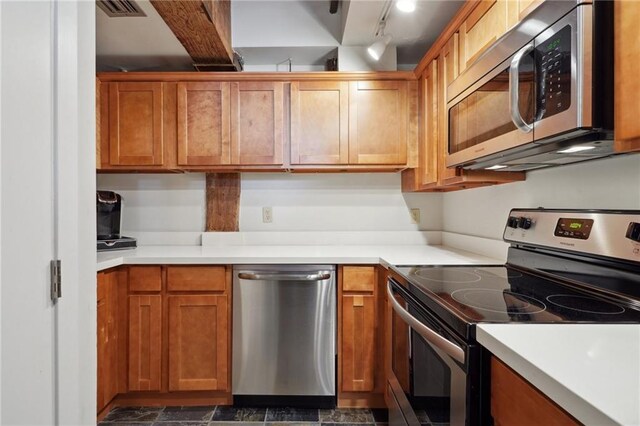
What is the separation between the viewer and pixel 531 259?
142cm

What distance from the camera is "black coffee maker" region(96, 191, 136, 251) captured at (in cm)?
222

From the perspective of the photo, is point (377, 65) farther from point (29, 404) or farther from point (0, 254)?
point (29, 404)

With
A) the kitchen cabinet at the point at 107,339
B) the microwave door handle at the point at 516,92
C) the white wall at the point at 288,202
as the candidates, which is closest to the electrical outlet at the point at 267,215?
the white wall at the point at 288,202

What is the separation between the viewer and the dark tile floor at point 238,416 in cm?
186

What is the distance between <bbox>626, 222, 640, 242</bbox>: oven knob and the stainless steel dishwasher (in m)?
1.32

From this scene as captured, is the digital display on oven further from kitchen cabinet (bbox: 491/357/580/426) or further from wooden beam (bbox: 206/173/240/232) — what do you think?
wooden beam (bbox: 206/173/240/232)

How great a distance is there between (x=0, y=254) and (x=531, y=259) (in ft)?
5.65

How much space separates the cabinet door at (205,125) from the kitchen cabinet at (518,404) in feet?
6.45

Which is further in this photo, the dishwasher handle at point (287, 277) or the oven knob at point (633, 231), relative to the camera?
the dishwasher handle at point (287, 277)

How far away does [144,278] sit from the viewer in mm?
1962

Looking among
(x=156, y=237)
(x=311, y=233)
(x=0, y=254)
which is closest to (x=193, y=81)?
(x=156, y=237)

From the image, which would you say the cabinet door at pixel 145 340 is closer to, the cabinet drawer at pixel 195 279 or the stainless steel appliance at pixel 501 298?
the cabinet drawer at pixel 195 279

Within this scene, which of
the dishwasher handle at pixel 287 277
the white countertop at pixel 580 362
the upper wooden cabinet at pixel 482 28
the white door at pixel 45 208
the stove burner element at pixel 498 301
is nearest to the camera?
the white countertop at pixel 580 362

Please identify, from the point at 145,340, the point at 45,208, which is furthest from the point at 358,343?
the point at 45,208
